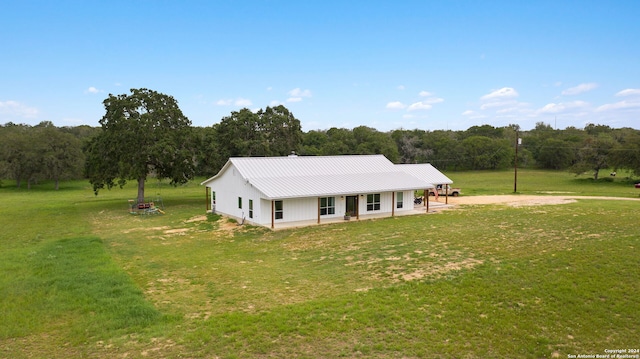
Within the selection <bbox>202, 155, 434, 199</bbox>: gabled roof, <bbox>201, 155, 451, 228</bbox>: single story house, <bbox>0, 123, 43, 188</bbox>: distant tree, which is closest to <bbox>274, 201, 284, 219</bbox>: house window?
<bbox>201, 155, 451, 228</bbox>: single story house

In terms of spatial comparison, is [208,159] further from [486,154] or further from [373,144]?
[486,154]

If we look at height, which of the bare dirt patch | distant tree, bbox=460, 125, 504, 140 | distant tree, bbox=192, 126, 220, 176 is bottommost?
the bare dirt patch

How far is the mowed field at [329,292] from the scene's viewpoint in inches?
357

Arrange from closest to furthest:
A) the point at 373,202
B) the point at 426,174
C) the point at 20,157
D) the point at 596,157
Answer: the point at 373,202, the point at 426,174, the point at 20,157, the point at 596,157

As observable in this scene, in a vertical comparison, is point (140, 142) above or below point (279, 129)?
below

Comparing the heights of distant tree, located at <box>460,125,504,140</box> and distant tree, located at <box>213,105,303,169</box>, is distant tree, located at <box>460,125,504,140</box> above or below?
above

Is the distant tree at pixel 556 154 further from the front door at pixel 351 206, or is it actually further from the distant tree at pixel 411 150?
the front door at pixel 351 206

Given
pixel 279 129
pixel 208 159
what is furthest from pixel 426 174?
pixel 208 159

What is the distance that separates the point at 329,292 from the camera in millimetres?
12078

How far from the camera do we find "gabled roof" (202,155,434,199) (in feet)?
79.8

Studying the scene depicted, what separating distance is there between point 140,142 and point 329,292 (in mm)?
23940

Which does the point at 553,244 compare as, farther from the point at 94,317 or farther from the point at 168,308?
the point at 94,317

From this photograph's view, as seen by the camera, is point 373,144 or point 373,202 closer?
point 373,202

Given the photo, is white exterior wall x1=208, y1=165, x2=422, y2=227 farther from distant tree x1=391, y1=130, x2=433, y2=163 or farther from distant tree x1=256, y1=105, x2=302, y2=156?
distant tree x1=391, y1=130, x2=433, y2=163
